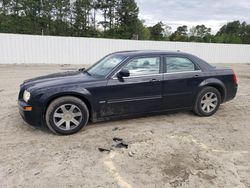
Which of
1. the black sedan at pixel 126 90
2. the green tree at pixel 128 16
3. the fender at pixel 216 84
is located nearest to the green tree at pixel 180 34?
the green tree at pixel 128 16

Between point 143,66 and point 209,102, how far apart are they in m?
1.82

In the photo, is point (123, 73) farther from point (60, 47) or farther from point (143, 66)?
point (60, 47)

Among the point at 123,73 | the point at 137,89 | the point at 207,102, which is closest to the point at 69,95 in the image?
the point at 123,73

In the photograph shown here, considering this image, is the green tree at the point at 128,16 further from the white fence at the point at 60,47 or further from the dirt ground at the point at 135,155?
the dirt ground at the point at 135,155

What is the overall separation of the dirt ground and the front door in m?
0.36

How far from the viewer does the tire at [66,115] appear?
170 inches

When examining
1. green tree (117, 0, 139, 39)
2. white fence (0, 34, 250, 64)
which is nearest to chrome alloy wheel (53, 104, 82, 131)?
white fence (0, 34, 250, 64)

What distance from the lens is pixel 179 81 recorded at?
516 cm

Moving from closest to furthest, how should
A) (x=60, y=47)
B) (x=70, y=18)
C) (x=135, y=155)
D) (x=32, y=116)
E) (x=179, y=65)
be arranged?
(x=135, y=155), (x=32, y=116), (x=179, y=65), (x=60, y=47), (x=70, y=18)

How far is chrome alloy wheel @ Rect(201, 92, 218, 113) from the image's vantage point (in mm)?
5508

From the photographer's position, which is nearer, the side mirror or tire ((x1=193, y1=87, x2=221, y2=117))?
the side mirror

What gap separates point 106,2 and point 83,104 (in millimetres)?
40167

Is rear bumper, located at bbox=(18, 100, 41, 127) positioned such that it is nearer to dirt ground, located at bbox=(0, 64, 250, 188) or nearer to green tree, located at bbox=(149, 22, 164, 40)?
dirt ground, located at bbox=(0, 64, 250, 188)

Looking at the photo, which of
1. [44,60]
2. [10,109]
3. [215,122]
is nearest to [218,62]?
[44,60]
